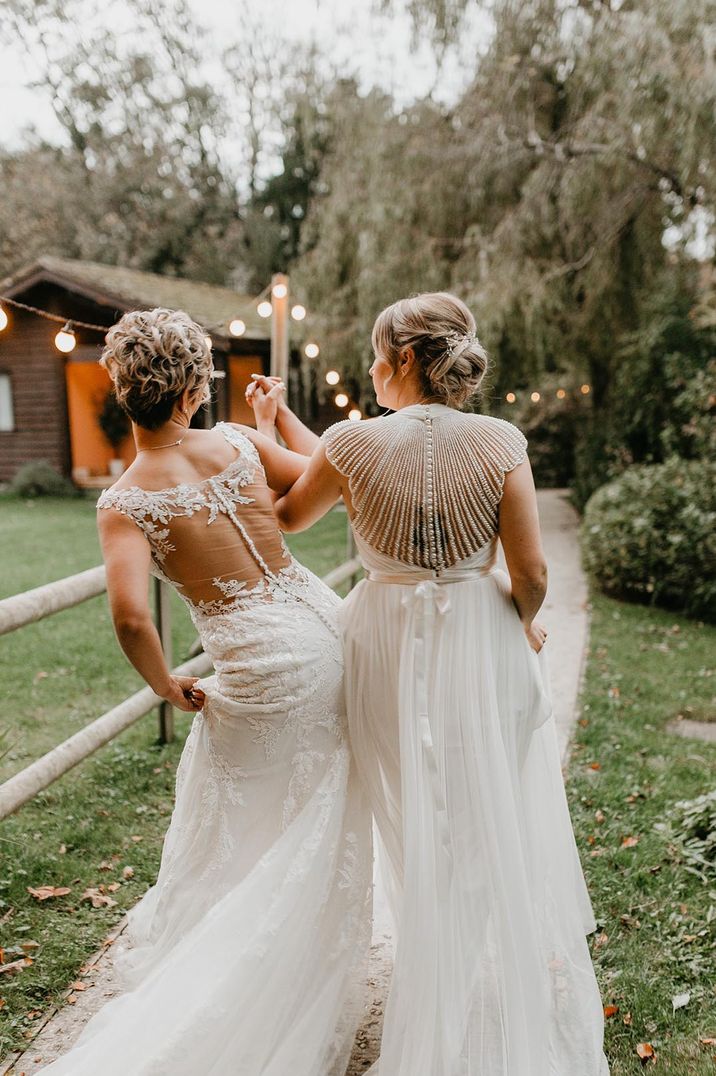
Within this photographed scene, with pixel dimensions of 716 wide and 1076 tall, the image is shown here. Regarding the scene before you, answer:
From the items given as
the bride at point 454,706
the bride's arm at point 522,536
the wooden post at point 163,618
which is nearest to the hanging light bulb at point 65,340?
the wooden post at point 163,618

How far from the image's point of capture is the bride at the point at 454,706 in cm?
208

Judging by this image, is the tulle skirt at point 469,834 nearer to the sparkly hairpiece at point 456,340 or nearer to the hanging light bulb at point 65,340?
the sparkly hairpiece at point 456,340

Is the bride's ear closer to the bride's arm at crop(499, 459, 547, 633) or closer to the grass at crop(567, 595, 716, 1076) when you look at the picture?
the bride's arm at crop(499, 459, 547, 633)

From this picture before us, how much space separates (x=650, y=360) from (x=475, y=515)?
9.16 m

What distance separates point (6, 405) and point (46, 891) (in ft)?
57.0

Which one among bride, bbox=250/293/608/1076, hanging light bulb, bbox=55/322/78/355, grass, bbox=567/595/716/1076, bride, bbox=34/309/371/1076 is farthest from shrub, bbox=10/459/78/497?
bride, bbox=250/293/608/1076

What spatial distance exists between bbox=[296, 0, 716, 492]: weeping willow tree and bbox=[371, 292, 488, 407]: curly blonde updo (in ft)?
24.2

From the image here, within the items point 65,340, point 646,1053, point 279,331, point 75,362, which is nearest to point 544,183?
point 279,331

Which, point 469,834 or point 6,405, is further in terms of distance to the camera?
point 6,405

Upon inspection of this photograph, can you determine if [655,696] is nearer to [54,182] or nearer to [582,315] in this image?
[582,315]

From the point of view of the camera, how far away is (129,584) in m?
2.06

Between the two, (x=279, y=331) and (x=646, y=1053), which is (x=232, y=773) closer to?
(x=646, y=1053)

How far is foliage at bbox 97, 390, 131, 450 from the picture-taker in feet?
63.1

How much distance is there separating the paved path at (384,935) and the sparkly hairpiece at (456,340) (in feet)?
6.07
